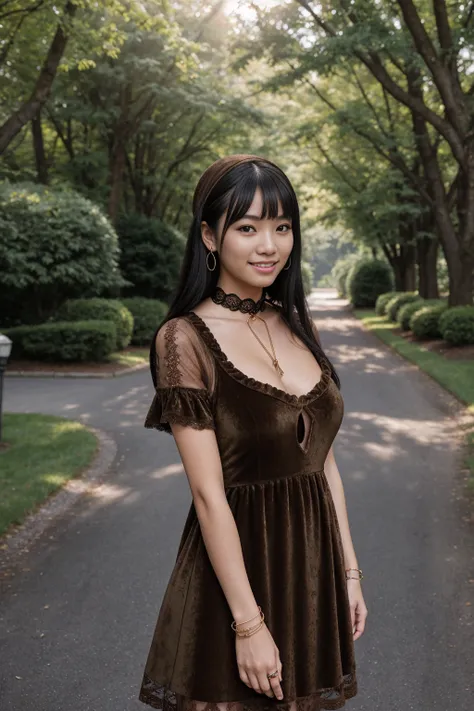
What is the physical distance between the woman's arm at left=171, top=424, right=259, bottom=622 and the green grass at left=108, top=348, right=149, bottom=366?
16.3m

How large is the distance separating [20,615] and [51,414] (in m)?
7.27

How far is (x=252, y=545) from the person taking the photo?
1.99 metres

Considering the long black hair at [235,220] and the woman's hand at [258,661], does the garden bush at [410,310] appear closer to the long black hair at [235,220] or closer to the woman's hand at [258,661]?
the long black hair at [235,220]

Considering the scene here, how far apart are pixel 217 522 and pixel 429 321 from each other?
68.9 ft

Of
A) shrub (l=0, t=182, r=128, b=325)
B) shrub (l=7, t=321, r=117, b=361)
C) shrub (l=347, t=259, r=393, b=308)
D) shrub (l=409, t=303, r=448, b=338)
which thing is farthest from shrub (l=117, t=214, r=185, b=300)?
shrub (l=347, t=259, r=393, b=308)

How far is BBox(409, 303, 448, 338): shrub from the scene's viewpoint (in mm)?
21984

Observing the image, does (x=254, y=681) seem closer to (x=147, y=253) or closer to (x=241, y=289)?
(x=241, y=289)

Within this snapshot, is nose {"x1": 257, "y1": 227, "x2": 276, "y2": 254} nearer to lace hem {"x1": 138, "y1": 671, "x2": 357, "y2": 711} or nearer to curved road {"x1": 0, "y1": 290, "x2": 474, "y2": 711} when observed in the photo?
lace hem {"x1": 138, "y1": 671, "x2": 357, "y2": 711}

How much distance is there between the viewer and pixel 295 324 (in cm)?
232

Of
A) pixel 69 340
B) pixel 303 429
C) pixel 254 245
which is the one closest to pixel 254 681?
pixel 303 429

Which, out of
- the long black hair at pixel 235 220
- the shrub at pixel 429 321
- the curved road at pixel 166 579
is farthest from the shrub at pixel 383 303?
the long black hair at pixel 235 220

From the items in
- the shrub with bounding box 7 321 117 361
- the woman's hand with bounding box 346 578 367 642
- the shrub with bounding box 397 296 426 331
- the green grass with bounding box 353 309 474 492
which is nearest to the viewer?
the woman's hand with bounding box 346 578 367 642

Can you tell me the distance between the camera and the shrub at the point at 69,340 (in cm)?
1762

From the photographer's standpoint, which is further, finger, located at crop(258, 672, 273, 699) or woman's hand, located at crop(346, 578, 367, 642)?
woman's hand, located at crop(346, 578, 367, 642)
